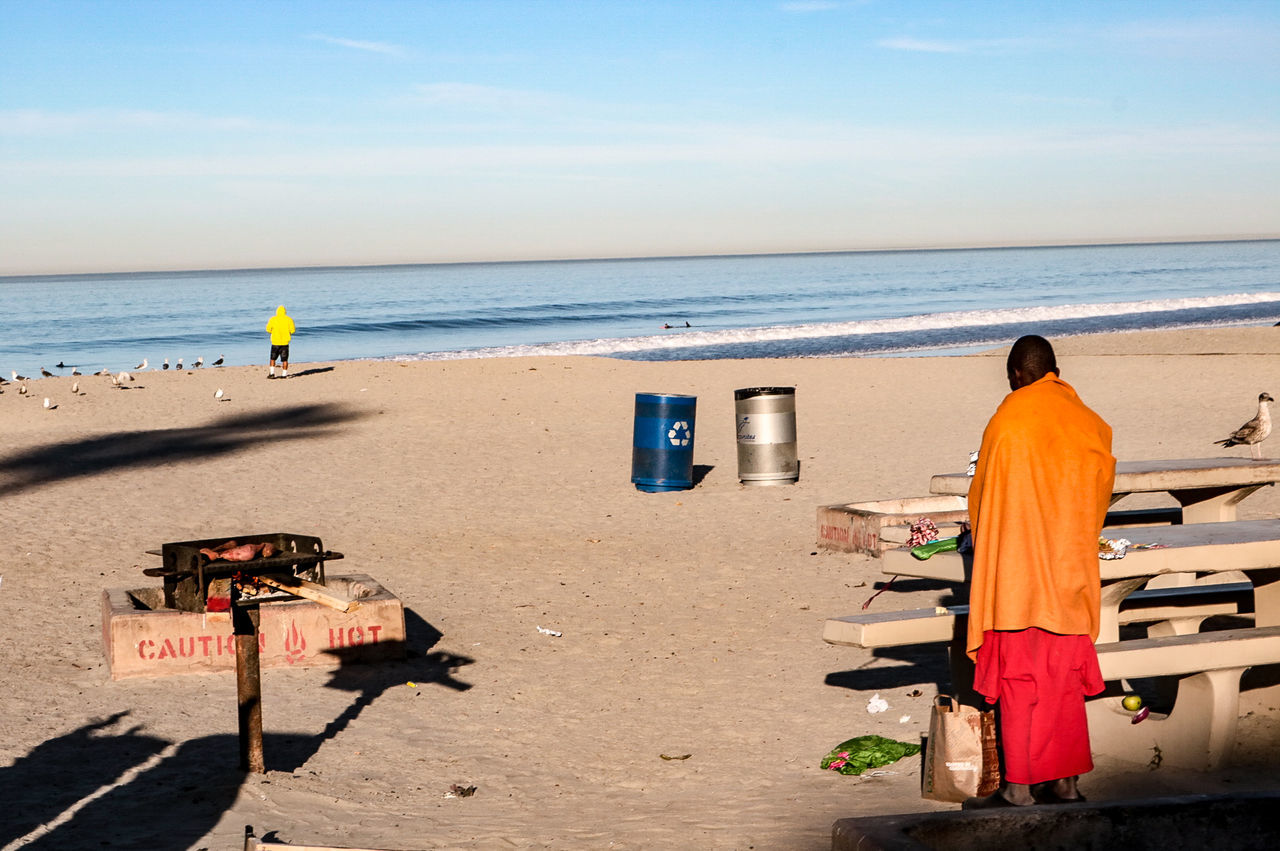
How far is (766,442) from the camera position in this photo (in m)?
13.9

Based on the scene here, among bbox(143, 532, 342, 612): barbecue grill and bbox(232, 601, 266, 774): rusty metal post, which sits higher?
bbox(143, 532, 342, 612): barbecue grill

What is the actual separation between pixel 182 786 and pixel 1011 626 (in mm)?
3743

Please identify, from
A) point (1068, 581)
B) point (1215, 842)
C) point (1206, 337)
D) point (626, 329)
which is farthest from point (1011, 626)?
point (626, 329)

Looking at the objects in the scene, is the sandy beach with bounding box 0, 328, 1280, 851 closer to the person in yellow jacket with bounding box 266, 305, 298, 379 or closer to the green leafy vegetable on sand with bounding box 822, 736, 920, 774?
the green leafy vegetable on sand with bounding box 822, 736, 920, 774

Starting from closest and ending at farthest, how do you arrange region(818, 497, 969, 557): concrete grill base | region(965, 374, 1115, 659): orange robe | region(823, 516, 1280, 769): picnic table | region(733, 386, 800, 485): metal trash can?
1. region(965, 374, 1115, 659): orange robe
2. region(823, 516, 1280, 769): picnic table
3. region(818, 497, 969, 557): concrete grill base
4. region(733, 386, 800, 485): metal trash can

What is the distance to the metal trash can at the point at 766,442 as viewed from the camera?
13688 mm

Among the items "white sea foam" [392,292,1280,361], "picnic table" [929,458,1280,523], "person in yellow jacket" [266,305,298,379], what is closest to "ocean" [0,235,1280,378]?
"white sea foam" [392,292,1280,361]

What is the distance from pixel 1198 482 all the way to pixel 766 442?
6.93 meters

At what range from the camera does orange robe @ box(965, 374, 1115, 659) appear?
4.64 meters

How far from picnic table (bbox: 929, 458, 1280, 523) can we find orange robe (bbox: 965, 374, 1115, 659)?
237 cm

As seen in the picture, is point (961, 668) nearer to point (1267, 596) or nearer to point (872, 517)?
point (1267, 596)

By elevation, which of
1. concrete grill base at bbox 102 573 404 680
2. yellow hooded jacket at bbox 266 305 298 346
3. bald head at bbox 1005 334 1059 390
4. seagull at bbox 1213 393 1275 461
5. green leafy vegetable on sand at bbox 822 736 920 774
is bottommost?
green leafy vegetable on sand at bbox 822 736 920 774

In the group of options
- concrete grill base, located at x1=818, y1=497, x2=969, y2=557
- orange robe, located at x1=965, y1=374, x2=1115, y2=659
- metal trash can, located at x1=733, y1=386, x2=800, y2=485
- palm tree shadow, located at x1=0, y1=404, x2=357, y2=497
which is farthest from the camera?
palm tree shadow, located at x1=0, y1=404, x2=357, y2=497

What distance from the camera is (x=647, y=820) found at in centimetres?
540
